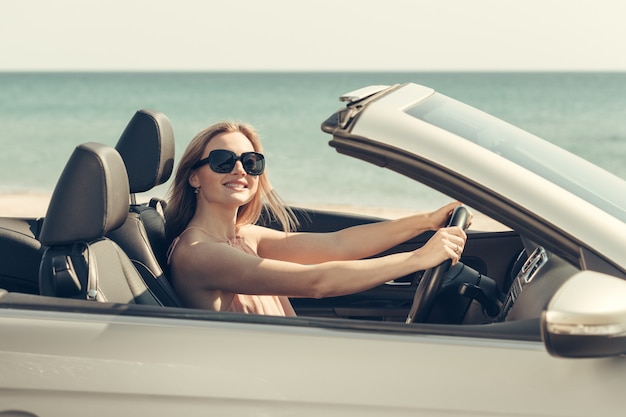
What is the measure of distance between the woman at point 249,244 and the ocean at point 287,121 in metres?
0.26

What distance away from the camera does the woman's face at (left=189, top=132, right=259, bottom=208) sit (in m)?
3.28

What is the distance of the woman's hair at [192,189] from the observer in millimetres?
3350

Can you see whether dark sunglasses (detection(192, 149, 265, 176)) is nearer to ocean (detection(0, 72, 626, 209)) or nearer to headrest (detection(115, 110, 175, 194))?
ocean (detection(0, 72, 626, 209))

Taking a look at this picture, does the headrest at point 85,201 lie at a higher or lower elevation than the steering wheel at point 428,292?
higher

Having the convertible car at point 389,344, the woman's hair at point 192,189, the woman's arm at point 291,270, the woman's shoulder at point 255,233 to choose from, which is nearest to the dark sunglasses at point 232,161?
the woman's hair at point 192,189

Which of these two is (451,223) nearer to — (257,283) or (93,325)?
(257,283)

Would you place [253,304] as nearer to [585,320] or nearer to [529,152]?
[529,152]

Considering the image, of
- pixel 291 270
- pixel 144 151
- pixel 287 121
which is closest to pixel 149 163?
pixel 144 151

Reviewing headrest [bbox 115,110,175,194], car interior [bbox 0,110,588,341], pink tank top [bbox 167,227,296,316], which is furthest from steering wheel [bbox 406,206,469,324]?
headrest [bbox 115,110,175,194]

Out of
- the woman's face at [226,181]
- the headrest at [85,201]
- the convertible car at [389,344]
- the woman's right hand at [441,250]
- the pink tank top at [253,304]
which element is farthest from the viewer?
the woman's face at [226,181]

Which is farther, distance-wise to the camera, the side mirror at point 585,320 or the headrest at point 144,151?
the headrest at point 144,151

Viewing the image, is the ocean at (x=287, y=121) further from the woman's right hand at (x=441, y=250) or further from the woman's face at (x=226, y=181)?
the woman's right hand at (x=441, y=250)

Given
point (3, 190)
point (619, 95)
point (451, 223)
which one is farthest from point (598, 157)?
point (619, 95)

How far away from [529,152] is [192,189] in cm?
126
